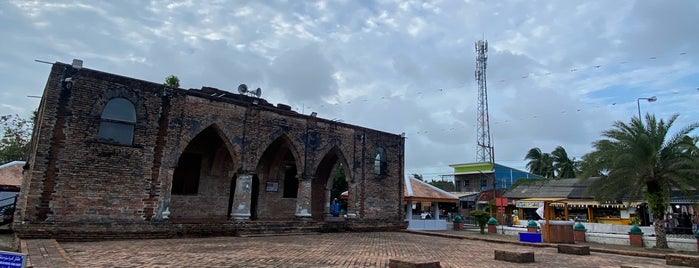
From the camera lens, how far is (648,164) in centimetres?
1681

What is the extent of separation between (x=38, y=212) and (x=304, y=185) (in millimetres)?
9335

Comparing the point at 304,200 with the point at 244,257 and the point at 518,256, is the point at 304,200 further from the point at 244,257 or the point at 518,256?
the point at 518,256

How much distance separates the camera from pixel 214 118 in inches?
621

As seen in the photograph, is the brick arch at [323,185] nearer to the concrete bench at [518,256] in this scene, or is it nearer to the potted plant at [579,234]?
the potted plant at [579,234]

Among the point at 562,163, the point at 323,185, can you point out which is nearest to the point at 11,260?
the point at 323,185

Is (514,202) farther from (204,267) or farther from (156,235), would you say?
(204,267)

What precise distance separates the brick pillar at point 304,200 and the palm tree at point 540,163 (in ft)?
127

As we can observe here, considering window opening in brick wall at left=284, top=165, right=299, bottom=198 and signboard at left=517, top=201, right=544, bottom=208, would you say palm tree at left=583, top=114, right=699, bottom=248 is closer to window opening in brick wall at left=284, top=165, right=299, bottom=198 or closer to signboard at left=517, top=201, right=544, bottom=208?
signboard at left=517, top=201, right=544, bottom=208

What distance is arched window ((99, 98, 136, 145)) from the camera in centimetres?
1337

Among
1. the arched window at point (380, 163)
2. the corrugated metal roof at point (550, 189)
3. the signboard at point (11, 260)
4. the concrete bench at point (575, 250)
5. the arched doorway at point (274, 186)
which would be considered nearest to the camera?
the signboard at point (11, 260)

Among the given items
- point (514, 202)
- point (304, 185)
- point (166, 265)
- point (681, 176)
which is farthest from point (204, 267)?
point (514, 202)

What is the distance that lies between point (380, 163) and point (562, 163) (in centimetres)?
3383

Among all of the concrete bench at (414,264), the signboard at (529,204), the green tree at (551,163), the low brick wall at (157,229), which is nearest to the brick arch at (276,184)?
the low brick wall at (157,229)

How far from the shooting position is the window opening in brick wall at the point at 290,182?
20953mm
